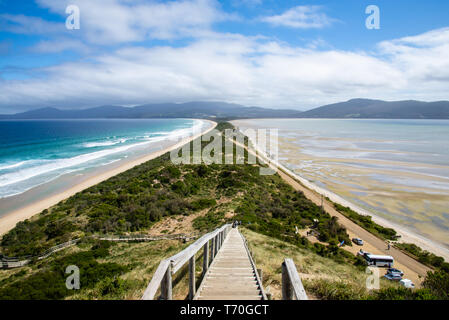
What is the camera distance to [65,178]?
3666 centimetres

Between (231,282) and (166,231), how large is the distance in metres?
13.9

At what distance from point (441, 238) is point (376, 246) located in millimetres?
6468

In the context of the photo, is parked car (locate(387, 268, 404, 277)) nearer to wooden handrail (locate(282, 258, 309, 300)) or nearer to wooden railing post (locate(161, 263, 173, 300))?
wooden handrail (locate(282, 258, 309, 300))

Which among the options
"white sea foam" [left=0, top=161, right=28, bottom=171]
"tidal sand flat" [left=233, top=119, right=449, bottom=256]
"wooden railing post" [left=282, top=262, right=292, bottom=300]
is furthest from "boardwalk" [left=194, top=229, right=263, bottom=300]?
"white sea foam" [left=0, top=161, right=28, bottom=171]

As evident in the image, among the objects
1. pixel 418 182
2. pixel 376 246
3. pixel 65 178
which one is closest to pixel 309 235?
pixel 376 246

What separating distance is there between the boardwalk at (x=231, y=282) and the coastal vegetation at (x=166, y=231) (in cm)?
78

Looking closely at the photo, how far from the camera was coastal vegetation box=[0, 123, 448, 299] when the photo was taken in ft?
26.1

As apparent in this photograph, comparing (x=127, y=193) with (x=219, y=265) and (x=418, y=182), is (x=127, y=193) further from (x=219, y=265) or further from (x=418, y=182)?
(x=418, y=182)

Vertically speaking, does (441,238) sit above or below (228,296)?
below

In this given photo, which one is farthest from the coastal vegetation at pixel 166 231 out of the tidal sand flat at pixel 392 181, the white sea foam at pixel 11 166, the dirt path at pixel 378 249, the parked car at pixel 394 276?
the white sea foam at pixel 11 166

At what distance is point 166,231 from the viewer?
58.8ft

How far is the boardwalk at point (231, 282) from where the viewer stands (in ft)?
14.4

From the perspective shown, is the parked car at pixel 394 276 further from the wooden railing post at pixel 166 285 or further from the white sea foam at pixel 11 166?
the white sea foam at pixel 11 166

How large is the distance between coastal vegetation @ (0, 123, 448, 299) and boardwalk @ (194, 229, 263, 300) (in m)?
0.78
